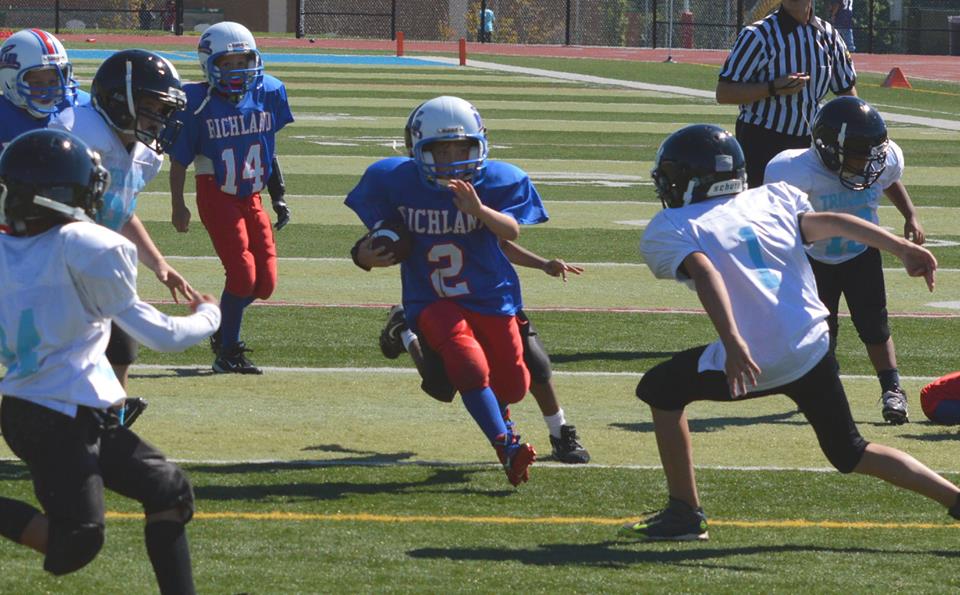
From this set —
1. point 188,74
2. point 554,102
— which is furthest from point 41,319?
point 188,74

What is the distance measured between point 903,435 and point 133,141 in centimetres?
333

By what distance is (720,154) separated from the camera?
537 cm

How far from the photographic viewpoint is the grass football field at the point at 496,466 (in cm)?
519

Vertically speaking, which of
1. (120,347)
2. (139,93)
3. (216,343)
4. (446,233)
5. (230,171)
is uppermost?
(139,93)

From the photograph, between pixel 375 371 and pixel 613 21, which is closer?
pixel 375 371

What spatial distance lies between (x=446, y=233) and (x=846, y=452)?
1801 mm

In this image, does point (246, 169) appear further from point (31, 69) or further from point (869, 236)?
point (869, 236)

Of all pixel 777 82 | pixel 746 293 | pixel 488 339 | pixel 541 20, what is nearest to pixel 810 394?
pixel 746 293

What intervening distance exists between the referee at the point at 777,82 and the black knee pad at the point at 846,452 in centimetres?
319

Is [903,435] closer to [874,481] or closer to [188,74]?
[874,481]

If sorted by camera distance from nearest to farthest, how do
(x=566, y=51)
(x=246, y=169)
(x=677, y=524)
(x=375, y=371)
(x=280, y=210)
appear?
(x=677, y=524)
(x=375, y=371)
(x=246, y=169)
(x=280, y=210)
(x=566, y=51)

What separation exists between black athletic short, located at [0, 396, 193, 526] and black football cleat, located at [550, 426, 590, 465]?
2.41m

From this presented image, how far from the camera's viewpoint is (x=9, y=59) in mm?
6941

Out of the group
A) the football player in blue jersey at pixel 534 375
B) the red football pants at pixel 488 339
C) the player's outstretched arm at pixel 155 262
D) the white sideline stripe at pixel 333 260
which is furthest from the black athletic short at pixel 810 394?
the white sideline stripe at pixel 333 260
